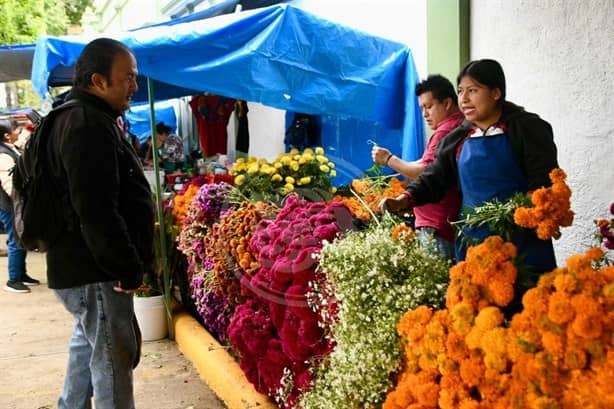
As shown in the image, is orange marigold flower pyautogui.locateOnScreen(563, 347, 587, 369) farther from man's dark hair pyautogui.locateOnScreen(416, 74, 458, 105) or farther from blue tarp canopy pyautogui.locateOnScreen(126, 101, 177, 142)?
blue tarp canopy pyautogui.locateOnScreen(126, 101, 177, 142)

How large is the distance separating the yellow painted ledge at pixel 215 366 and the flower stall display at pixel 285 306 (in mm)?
178

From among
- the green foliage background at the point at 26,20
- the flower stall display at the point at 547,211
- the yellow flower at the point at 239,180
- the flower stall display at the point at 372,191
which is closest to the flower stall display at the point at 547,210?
the flower stall display at the point at 547,211

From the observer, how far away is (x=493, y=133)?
2.45 meters

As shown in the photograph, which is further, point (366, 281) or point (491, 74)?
point (491, 74)

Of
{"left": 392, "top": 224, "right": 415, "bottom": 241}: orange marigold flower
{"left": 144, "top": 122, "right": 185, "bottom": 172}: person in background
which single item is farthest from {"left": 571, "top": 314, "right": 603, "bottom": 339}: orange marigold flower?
{"left": 144, "top": 122, "right": 185, "bottom": 172}: person in background

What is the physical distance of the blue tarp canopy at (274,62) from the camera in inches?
168

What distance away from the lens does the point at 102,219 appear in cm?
240

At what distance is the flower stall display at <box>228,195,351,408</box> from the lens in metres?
2.75

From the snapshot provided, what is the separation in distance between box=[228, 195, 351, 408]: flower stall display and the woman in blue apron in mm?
484

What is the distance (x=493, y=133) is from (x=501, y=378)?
3.73 feet

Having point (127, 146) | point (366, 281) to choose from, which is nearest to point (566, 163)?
point (366, 281)

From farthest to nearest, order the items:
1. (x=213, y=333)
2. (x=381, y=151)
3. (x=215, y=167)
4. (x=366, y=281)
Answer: (x=215, y=167)
(x=213, y=333)
(x=381, y=151)
(x=366, y=281)

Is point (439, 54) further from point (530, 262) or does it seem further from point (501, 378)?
point (501, 378)

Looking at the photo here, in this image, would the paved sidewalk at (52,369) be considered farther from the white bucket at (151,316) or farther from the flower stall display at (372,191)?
the flower stall display at (372,191)
